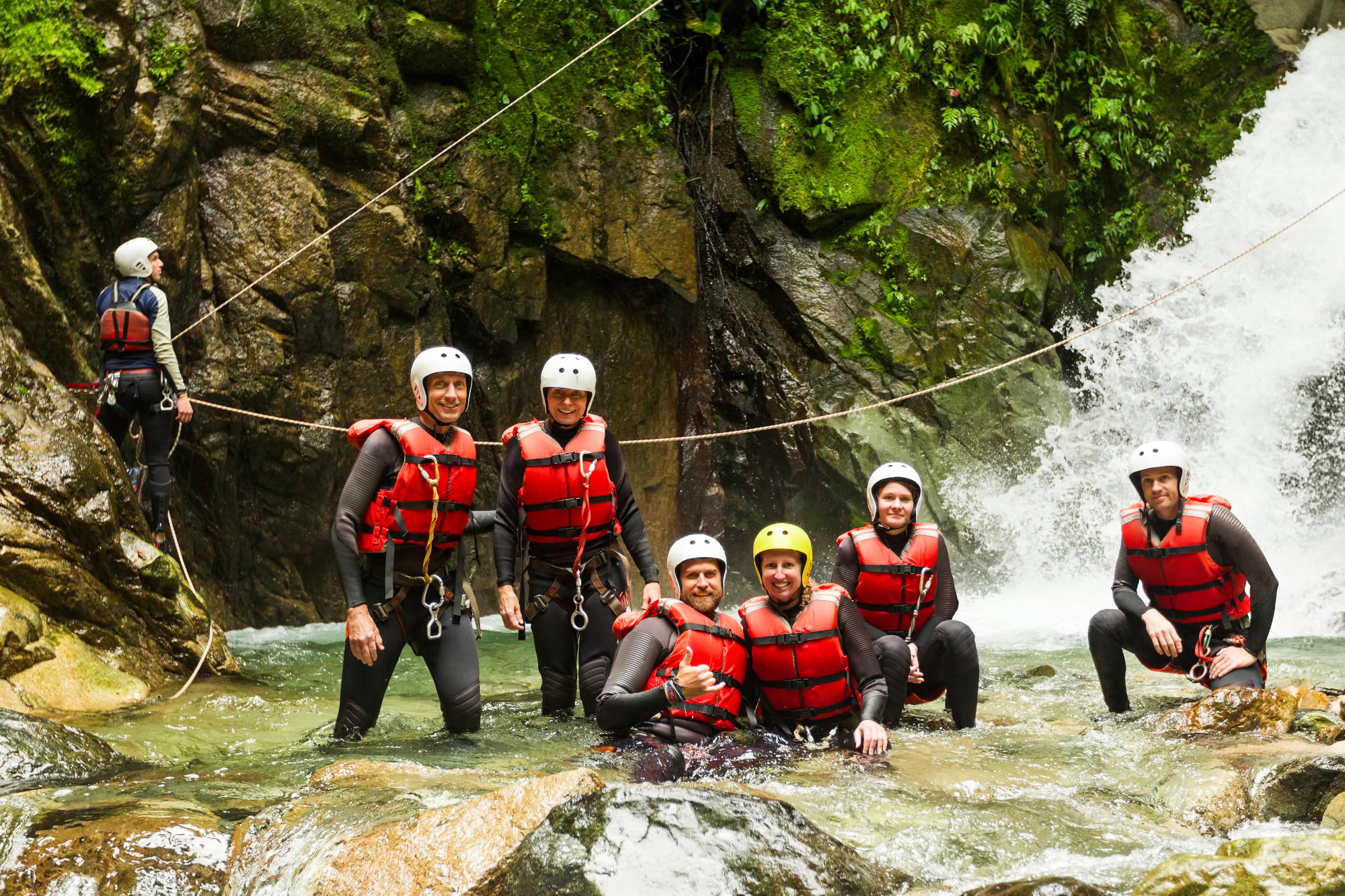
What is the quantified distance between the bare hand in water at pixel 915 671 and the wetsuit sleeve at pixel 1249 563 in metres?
1.76

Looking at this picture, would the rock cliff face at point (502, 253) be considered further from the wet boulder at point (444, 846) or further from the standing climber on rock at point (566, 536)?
the wet boulder at point (444, 846)

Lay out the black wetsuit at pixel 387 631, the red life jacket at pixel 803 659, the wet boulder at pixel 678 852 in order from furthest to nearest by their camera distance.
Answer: the red life jacket at pixel 803 659 → the black wetsuit at pixel 387 631 → the wet boulder at pixel 678 852

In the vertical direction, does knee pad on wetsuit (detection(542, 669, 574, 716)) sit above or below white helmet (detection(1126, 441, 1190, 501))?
below

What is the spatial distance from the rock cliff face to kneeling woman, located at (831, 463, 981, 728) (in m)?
4.14

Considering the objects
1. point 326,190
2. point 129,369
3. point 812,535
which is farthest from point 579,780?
point 812,535

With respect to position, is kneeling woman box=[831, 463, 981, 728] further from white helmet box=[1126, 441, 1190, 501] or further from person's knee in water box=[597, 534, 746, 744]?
white helmet box=[1126, 441, 1190, 501]

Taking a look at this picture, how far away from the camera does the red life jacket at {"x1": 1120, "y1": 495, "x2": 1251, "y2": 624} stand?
19.9 ft

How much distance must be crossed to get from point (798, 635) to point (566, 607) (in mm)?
1337

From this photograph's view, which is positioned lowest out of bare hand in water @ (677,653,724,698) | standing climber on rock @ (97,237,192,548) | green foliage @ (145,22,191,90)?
bare hand in water @ (677,653,724,698)

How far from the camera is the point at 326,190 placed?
998cm

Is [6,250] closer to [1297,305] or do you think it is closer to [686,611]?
[686,611]

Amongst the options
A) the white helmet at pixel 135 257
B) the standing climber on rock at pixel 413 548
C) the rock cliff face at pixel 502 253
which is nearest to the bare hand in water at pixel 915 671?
the standing climber on rock at pixel 413 548

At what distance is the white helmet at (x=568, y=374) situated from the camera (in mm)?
5750

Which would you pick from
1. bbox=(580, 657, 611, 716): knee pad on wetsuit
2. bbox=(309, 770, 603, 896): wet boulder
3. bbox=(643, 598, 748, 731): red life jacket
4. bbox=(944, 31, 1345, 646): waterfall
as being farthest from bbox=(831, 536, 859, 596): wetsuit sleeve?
bbox=(944, 31, 1345, 646): waterfall
